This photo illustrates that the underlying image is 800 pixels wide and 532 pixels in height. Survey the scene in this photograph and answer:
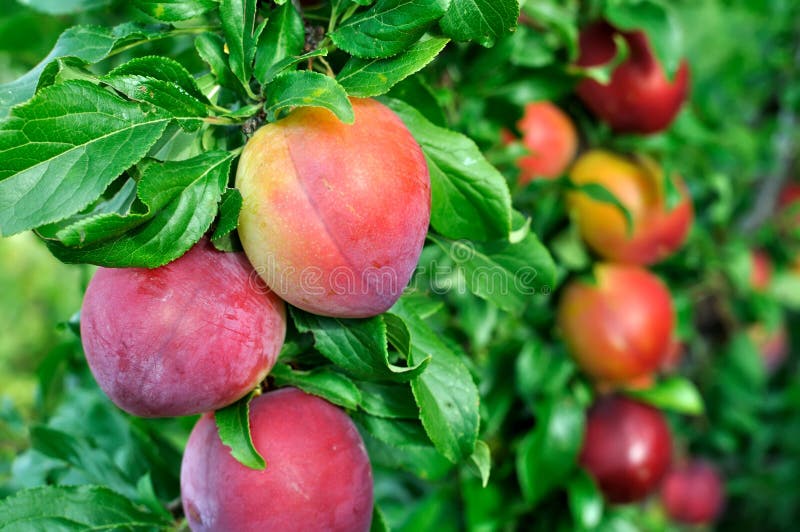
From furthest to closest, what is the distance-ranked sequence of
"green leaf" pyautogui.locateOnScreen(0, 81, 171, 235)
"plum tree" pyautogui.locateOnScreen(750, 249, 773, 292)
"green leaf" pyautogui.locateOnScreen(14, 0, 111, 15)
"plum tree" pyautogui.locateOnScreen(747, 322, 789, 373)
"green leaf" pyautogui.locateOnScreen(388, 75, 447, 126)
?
"plum tree" pyautogui.locateOnScreen(747, 322, 789, 373) < "plum tree" pyautogui.locateOnScreen(750, 249, 773, 292) < "green leaf" pyautogui.locateOnScreen(14, 0, 111, 15) < "green leaf" pyautogui.locateOnScreen(388, 75, 447, 126) < "green leaf" pyautogui.locateOnScreen(0, 81, 171, 235)

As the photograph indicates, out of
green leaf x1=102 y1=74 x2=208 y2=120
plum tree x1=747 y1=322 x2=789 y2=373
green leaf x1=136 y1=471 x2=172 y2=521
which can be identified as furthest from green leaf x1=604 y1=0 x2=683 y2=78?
plum tree x1=747 y1=322 x2=789 y2=373

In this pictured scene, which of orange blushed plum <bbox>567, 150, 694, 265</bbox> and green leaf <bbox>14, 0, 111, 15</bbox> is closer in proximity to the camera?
green leaf <bbox>14, 0, 111, 15</bbox>

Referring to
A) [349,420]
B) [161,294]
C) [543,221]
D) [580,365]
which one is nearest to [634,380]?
[580,365]

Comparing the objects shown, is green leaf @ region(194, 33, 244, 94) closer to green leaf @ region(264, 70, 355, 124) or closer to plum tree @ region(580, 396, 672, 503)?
green leaf @ region(264, 70, 355, 124)

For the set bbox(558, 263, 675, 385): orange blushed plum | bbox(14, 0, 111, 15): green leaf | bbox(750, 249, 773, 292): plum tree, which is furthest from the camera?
bbox(750, 249, 773, 292): plum tree

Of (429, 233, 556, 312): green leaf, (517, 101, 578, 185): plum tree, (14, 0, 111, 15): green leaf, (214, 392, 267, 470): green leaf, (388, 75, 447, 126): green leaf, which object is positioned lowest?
(517, 101, 578, 185): plum tree

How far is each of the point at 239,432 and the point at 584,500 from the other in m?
0.85

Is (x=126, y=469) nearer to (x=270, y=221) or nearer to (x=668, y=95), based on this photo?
(x=270, y=221)

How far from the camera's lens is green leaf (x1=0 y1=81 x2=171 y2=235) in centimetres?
64

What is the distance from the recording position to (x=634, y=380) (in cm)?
150

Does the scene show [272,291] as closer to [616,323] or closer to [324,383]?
[324,383]

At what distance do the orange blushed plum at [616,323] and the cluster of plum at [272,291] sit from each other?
767mm

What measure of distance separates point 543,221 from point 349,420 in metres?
0.67

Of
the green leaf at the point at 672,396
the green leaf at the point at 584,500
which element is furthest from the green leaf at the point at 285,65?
the green leaf at the point at 672,396
